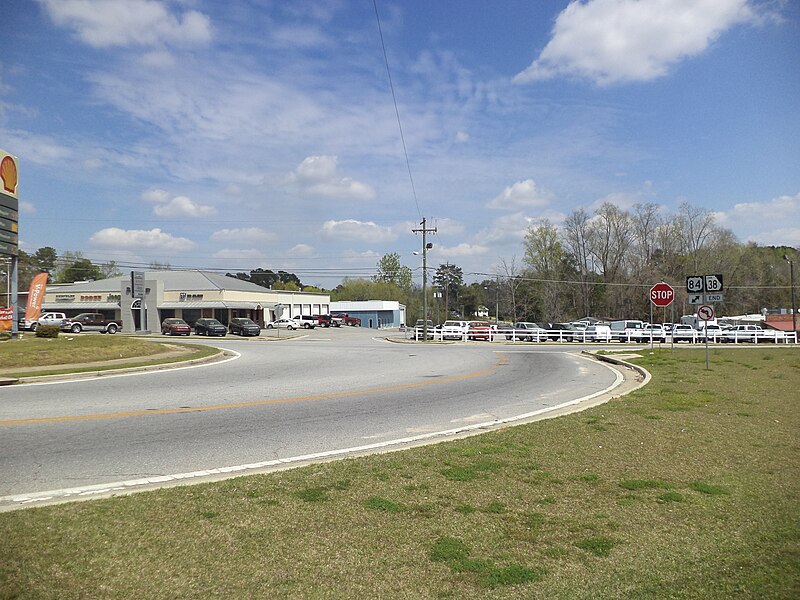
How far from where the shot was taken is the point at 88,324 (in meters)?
57.9

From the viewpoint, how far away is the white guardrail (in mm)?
43656

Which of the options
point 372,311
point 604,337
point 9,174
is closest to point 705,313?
point 604,337

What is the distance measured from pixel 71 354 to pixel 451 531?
2223cm

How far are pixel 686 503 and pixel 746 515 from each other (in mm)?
506

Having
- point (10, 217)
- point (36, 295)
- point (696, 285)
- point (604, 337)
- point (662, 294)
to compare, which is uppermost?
point (10, 217)

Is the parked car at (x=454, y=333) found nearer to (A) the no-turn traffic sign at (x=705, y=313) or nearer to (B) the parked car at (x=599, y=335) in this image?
(B) the parked car at (x=599, y=335)

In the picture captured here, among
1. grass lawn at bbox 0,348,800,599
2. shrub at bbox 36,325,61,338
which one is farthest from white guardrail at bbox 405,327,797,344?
grass lawn at bbox 0,348,800,599

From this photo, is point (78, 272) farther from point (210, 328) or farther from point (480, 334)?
point (480, 334)

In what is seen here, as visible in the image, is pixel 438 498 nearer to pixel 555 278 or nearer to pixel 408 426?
pixel 408 426

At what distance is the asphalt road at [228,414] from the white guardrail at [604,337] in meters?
25.9

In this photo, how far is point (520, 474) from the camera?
6.70m

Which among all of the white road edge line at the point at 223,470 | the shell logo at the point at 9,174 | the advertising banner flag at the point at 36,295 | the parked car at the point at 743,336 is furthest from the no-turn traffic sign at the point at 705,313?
the advertising banner flag at the point at 36,295

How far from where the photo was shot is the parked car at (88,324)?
55.8 m

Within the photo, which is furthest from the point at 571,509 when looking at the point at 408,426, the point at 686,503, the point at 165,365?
the point at 165,365
